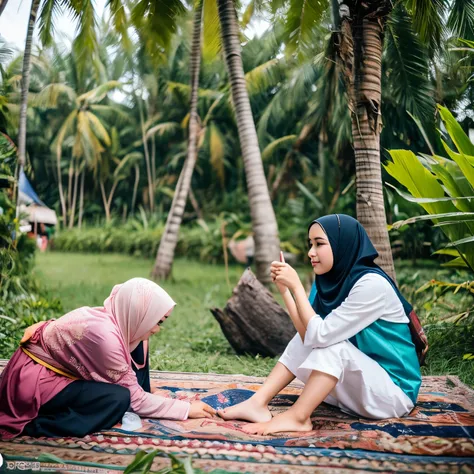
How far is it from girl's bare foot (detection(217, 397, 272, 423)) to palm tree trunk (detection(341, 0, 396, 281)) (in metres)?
1.70

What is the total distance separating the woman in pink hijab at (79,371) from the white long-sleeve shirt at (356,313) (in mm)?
593

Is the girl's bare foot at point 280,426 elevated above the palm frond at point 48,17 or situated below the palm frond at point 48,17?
below

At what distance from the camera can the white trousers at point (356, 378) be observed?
79.7 inches

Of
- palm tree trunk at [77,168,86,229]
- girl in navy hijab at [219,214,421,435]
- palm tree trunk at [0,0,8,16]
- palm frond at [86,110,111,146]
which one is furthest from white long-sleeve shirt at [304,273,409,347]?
palm frond at [86,110,111,146]

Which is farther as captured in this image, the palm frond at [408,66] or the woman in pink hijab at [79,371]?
the palm frond at [408,66]

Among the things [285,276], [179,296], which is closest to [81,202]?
[179,296]

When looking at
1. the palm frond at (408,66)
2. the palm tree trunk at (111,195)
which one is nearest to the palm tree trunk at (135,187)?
the palm tree trunk at (111,195)

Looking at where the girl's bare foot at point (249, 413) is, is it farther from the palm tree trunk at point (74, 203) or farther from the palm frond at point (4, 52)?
the palm tree trunk at point (74, 203)

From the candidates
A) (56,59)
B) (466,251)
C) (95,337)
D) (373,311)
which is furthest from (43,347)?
(56,59)

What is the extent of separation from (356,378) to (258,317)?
5.33ft

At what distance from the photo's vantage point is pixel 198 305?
655cm

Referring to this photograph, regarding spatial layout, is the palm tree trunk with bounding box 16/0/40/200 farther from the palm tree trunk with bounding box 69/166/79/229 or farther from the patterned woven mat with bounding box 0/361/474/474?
Result: the palm tree trunk with bounding box 69/166/79/229

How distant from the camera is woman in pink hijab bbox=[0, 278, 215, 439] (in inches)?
77.8

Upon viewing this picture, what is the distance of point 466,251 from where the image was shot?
3180 millimetres
